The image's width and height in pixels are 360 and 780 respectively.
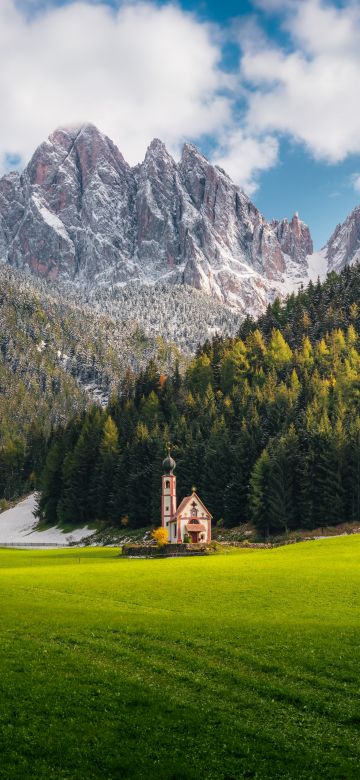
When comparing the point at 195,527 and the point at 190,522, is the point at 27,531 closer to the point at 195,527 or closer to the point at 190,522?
the point at 190,522

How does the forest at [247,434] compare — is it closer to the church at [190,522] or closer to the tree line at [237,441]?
the tree line at [237,441]

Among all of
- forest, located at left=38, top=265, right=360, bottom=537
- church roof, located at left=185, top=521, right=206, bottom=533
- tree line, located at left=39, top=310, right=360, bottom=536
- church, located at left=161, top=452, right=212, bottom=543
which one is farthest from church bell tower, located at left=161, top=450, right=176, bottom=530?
tree line, located at left=39, top=310, right=360, bottom=536

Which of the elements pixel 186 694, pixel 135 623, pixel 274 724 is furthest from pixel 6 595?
pixel 274 724

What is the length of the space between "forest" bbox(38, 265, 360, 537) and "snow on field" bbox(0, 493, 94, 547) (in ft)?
14.8

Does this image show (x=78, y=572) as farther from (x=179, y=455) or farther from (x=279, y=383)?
(x=279, y=383)

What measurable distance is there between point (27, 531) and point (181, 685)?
117832 millimetres

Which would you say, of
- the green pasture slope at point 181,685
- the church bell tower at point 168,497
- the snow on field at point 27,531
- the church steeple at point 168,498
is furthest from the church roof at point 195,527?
the green pasture slope at point 181,685

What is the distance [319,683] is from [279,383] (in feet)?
335

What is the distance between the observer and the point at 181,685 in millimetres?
18062

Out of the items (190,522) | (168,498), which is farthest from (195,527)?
(168,498)

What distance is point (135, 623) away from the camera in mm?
25312

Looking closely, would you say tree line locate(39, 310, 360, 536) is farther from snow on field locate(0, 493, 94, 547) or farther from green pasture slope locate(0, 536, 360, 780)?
green pasture slope locate(0, 536, 360, 780)

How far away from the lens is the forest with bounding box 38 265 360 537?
297 feet

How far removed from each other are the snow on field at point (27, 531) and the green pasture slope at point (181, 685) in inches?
3226
